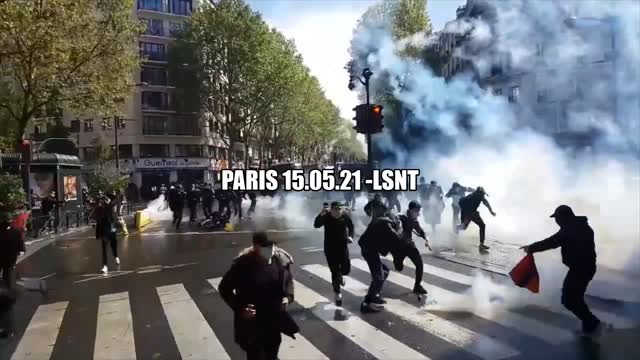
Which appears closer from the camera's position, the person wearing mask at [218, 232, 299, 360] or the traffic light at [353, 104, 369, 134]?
the person wearing mask at [218, 232, 299, 360]

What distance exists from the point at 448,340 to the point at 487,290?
8.86 feet

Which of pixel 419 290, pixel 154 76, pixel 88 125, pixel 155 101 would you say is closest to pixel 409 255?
pixel 419 290

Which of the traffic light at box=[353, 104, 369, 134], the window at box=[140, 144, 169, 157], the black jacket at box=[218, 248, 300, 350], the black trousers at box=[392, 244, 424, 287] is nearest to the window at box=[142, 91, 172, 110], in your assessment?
the window at box=[140, 144, 169, 157]

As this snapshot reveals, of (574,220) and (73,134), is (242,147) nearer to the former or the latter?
(73,134)

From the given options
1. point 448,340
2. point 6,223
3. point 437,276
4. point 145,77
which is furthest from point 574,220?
point 145,77

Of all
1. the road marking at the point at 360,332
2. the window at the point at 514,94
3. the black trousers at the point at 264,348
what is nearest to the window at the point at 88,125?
the window at the point at 514,94

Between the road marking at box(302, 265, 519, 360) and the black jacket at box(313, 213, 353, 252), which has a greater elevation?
the black jacket at box(313, 213, 353, 252)

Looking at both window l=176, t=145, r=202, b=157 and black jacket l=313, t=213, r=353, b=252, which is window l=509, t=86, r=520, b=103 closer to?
black jacket l=313, t=213, r=353, b=252

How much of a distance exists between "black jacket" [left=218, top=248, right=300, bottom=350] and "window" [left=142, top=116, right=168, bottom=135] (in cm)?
4799

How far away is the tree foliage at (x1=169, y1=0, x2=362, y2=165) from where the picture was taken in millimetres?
36656

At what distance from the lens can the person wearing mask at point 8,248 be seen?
25.2ft

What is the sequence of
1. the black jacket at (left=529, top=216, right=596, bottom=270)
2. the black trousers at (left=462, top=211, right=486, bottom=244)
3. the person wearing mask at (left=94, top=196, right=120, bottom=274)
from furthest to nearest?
1. the black trousers at (left=462, top=211, right=486, bottom=244)
2. the person wearing mask at (left=94, top=196, right=120, bottom=274)
3. the black jacket at (left=529, top=216, right=596, bottom=270)

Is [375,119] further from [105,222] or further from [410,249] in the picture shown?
[105,222]

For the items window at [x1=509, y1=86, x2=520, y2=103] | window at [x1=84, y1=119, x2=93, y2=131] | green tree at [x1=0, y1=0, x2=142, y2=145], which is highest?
window at [x1=84, y1=119, x2=93, y2=131]
